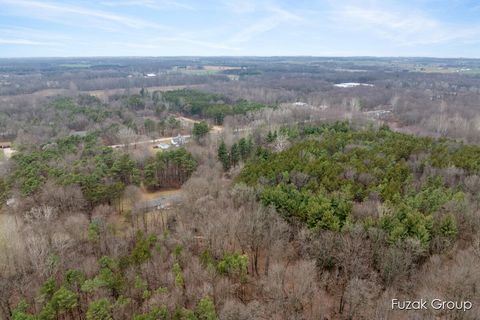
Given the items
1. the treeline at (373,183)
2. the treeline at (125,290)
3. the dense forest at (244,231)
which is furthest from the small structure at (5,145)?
the treeline at (125,290)

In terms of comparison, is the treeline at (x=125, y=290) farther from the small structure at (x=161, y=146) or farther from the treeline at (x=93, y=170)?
the small structure at (x=161, y=146)

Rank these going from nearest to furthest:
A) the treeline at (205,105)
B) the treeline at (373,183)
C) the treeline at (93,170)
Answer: the treeline at (373,183), the treeline at (93,170), the treeline at (205,105)

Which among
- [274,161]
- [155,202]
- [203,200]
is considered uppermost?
[274,161]

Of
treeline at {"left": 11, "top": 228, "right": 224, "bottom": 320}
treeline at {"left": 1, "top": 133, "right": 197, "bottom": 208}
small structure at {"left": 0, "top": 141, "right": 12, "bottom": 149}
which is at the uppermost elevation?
treeline at {"left": 1, "top": 133, "right": 197, "bottom": 208}

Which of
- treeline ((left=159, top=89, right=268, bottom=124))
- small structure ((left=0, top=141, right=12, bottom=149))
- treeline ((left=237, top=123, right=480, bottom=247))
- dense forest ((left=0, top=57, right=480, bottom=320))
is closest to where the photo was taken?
dense forest ((left=0, top=57, right=480, bottom=320))

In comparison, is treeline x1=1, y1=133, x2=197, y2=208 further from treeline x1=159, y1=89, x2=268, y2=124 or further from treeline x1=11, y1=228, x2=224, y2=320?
treeline x1=159, y1=89, x2=268, y2=124

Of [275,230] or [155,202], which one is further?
[155,202]

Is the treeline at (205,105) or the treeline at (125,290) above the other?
the treeline at (205,105)

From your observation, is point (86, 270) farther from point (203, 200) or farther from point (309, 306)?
point (309, 306)

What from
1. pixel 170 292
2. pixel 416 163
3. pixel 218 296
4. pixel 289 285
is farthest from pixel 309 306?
pixel 416 163

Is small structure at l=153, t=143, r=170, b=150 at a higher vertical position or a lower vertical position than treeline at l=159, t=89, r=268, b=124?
lower

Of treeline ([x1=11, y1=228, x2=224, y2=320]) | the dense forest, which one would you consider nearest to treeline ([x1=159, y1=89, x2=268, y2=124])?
the dense forest
